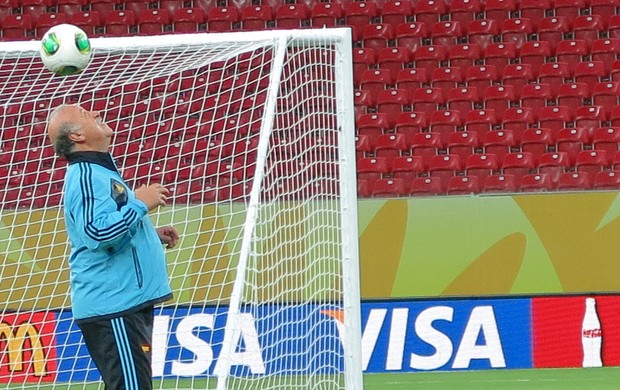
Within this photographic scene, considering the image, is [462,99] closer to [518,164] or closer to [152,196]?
[518,164]

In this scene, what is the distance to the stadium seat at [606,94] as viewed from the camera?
36.9 ft

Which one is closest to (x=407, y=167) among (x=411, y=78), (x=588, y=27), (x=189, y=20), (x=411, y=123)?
(x=411, y=123)

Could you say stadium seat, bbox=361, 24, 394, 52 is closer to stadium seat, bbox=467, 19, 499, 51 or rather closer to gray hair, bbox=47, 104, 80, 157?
stadium seat, bbox=467, 19, 499, 51

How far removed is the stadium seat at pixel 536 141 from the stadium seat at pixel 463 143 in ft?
1.45

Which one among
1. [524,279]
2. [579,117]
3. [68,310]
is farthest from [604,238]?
[68,310]

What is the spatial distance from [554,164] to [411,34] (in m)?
2.46

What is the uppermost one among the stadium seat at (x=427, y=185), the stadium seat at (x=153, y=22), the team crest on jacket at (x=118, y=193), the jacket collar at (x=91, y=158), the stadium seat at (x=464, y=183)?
the stadium seat at (x=153, y=22)

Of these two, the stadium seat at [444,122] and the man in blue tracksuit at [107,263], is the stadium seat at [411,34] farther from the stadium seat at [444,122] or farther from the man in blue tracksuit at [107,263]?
the man in blue tracksuit at [107,263]

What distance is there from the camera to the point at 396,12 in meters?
12.2

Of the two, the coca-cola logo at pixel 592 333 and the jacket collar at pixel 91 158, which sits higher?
the coca-cola logo at pixel 592 333

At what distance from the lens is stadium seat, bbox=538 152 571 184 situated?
10.2 metres

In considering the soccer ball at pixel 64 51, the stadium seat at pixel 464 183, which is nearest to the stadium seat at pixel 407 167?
the stadium seat at pixel 464 183

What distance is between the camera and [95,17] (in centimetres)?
1225

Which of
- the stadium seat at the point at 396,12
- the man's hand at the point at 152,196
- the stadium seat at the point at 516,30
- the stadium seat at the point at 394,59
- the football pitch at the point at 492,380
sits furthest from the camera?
the stadium seat at the point at 396,12
